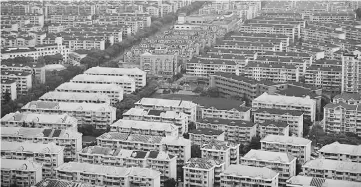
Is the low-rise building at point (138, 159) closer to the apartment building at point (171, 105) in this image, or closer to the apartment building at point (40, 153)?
the apartment building at point (40, 153)

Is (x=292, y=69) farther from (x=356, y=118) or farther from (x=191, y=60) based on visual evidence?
(x=356, y=118)

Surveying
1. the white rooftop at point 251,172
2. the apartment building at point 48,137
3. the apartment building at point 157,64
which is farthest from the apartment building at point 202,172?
the apartment building at point 157,64

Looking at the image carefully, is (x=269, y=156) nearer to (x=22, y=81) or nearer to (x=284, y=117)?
(x=284, y=117)

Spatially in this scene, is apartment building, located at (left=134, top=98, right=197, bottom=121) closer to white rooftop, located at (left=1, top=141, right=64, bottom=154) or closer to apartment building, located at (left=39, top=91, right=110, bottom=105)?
apartment building, located at (left=39, top=91, right=110, bottom=105)

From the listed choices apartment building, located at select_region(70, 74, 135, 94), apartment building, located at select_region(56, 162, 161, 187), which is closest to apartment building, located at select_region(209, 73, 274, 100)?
apartment building, located at select_region(70, 74, 135, 94)

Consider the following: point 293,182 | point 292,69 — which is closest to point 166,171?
point 293,182

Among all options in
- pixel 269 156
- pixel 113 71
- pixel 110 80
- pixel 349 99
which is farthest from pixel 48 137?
pixel 349 99
